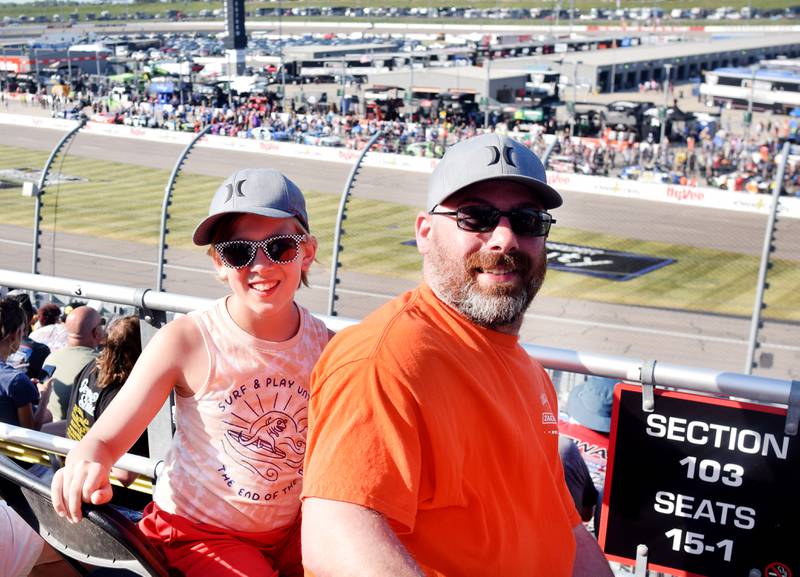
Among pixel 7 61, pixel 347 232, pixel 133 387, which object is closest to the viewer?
pixel 133 387

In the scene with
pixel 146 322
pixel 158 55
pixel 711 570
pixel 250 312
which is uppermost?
pixel 250 312

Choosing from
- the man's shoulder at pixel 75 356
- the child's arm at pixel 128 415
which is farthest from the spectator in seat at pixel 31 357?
the child's arm at pixel 128 415

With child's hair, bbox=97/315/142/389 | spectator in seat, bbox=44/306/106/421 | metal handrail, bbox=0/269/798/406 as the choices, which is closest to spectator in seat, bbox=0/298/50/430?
spectator in seat, bbox=44/306/106/421

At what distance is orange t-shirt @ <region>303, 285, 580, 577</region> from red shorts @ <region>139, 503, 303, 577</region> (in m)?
0.76

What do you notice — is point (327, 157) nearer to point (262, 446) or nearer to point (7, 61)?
point (262, 446)

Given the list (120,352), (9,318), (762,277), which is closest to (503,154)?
(120,352)

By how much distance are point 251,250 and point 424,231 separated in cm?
63

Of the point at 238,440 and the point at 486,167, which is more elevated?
the point at 486,167

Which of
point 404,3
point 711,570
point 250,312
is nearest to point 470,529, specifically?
point 250,312

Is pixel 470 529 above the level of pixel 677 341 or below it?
above

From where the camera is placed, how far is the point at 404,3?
6339 inches

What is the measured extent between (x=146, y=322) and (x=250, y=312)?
104 cm

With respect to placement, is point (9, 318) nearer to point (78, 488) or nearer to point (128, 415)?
point (128, 415)

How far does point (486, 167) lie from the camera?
2234 mm
